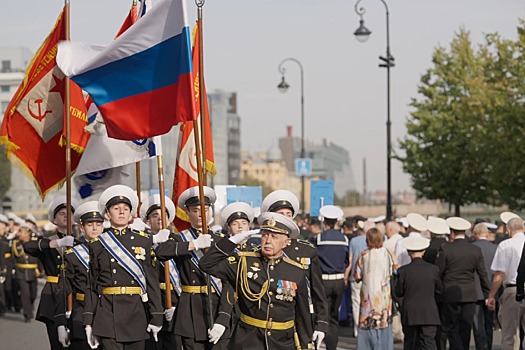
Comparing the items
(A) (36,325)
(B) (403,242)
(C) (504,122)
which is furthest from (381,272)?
(C) (504,122)

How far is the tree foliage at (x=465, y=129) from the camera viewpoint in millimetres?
39938

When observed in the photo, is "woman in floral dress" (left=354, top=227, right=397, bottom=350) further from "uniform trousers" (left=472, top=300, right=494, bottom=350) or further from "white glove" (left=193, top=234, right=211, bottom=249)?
"white glove" (left=193, top=234, right=211, bottom=249)

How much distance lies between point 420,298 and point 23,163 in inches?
187

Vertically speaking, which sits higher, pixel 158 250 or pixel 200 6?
pixel 200 6

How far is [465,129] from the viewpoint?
45.4m

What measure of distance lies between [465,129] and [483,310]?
30043 millimetres

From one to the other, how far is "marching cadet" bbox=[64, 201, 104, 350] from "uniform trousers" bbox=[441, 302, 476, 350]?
4.79 meters

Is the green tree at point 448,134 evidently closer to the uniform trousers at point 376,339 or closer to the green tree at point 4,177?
the uniform trousers at point 376,339

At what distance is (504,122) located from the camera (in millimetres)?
38375

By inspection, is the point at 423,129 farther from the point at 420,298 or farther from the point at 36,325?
the point at 420,298

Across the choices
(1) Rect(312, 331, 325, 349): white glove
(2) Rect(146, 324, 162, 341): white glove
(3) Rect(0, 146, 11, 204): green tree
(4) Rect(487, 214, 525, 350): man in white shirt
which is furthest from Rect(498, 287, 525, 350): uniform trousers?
(3) Rect(0, 146, 11, 204): green tree

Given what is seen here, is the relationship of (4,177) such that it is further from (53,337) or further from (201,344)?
(201,344)

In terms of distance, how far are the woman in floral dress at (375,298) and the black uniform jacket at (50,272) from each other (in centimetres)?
344

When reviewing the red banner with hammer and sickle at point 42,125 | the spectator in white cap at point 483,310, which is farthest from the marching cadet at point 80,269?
the spectator in white cap at point 483,310
